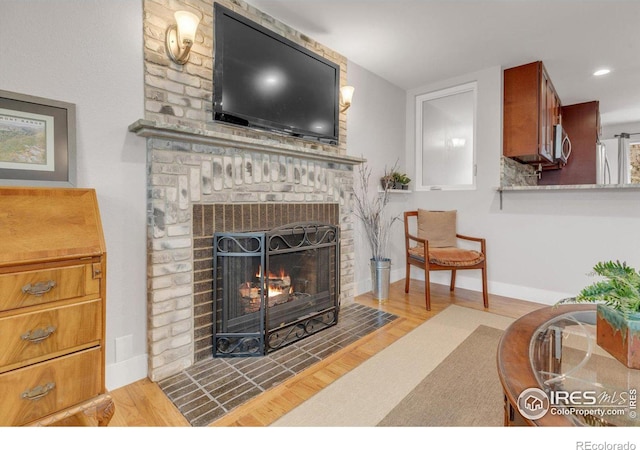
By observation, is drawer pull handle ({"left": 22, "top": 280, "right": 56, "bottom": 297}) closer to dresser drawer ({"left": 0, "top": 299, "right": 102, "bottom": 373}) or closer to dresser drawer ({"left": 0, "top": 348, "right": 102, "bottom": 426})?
dresser drawer ({"left": 0, "top": 299, "right": 102, "bottom": 373})

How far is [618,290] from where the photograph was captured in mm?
934

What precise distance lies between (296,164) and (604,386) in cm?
205

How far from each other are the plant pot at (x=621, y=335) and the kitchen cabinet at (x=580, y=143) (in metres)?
4.45

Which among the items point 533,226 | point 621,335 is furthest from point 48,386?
point 533,226

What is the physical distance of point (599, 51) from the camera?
9.60 ft

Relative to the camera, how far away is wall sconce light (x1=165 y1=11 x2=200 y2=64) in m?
1.70

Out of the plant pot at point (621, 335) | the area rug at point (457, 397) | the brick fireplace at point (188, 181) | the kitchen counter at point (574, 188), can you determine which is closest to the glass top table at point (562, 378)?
the plant pot at point (621, 335)

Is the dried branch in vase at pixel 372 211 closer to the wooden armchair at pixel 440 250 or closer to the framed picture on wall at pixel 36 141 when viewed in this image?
the wooden armchair at pixel 440 250

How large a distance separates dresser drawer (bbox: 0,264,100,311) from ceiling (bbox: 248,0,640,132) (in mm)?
2047

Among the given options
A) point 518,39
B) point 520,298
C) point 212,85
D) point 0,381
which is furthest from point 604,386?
point 518,39

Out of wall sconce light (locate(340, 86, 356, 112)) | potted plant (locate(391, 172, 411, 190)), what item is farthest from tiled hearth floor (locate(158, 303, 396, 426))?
wall sconce light (locate(340, 86, 356, 112))

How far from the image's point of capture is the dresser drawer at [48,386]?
3.43 feet

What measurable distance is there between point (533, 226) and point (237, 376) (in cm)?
306
